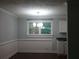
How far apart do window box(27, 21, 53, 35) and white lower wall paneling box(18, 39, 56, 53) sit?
562 mm

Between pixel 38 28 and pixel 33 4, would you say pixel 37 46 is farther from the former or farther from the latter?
pixel 33 4

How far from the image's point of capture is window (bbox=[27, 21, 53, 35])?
25.5ft

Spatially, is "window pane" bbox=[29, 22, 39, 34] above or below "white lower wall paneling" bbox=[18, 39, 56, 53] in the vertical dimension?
above

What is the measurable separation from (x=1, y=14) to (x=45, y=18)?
134 inches

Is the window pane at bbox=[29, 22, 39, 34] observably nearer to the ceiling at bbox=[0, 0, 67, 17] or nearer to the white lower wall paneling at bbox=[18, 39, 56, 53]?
the white lower wall paneling at bbox=[18, 39, 56, 53]

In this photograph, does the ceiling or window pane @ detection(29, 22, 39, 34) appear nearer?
the ceiling

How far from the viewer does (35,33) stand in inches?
308

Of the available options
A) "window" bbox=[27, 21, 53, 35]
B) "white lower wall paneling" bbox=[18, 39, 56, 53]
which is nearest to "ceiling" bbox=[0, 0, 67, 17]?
"window" bbox=[27, 21, 53, 35]

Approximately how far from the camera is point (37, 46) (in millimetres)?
7621

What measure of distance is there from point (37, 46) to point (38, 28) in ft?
4.02
